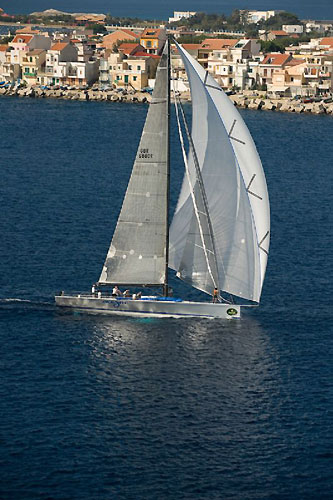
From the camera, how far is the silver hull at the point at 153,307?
50.6 meters

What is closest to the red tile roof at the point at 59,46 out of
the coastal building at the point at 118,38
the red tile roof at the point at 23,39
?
the red tile roof at the point at 23,39

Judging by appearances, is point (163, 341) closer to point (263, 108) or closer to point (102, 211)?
point (102, 211)

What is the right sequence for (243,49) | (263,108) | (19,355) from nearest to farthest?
(19,355), (263,108), (243,49)

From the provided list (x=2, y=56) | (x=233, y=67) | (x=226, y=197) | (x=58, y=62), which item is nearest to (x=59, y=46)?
(x=58, y=62)

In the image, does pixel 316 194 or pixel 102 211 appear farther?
pixel 316 194

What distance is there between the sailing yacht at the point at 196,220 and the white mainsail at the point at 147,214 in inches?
1.8

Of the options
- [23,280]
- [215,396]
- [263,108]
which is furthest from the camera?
[263,108]

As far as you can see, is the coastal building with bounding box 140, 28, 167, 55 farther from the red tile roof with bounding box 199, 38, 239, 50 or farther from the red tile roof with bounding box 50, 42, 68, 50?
the red tile roof with bounding box 50, 42, 68, 50

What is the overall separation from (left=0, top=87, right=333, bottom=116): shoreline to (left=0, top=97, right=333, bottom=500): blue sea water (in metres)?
79.0

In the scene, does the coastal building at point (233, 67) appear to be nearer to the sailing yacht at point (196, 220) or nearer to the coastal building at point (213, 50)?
the coastal building at point (213, 50)

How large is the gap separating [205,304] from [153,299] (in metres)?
2.41

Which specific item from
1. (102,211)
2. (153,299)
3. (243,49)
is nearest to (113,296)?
(153,299)

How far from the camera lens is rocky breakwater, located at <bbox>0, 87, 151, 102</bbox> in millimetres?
157000

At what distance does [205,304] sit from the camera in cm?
5053
